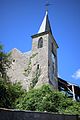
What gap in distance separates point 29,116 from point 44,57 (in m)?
19.0

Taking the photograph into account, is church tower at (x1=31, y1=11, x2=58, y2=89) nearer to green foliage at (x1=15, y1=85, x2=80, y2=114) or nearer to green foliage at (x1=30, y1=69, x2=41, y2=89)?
green foliage at (x1=30, y1=69, x2=41, y2=89)

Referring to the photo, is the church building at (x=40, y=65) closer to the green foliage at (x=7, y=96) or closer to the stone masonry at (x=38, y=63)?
the stone masonry at (x=38, y=63)

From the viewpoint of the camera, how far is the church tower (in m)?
22.9

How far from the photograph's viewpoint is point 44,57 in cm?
2394

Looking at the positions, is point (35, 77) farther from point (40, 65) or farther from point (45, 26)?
point (45, 26)

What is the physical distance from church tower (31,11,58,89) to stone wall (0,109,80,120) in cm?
1646

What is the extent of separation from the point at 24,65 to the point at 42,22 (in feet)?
25.6

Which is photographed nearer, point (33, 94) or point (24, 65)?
point (33, 94)

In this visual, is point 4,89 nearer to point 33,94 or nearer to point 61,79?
point 33,94

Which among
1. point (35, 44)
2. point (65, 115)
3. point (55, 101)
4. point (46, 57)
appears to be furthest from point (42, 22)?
point (65, 115)

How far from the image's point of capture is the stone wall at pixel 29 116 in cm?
459

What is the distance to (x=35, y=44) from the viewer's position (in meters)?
25.8

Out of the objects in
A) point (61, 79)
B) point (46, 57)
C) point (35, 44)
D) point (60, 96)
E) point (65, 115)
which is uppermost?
point (35, 44)

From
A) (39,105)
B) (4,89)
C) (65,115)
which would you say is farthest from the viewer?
(4,89)
